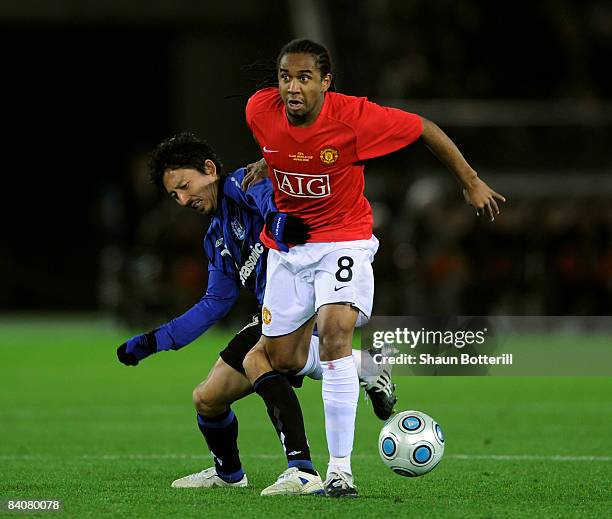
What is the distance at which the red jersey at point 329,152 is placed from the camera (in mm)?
6211

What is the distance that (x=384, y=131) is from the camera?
6.23 metres

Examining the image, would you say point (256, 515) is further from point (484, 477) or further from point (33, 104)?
point (33, 104)

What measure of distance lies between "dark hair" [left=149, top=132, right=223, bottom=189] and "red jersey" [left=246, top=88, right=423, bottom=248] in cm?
29

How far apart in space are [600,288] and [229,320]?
15.5ft

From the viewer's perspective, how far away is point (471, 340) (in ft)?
41.3

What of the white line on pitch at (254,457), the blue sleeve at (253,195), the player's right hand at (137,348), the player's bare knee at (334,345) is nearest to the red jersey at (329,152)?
the blue sleeve at (253,195)

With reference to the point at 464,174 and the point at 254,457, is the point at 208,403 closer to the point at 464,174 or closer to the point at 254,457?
the point at 254,457

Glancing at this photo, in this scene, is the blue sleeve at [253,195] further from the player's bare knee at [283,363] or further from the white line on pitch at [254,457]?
the white line on pitch at [254,457]

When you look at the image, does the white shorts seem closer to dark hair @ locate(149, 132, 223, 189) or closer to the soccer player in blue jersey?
the soccer player in blue jersey

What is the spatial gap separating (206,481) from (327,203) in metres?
1.43

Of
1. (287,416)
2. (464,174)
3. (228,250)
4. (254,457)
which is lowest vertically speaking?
(254,457)

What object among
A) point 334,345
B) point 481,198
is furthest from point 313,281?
point 481,198

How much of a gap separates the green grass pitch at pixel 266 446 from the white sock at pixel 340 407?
0.20 metres

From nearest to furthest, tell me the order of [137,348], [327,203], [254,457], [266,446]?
Result: 1. [327,203]
2. [137,348]
3. [254,457]
4. [266,446]
